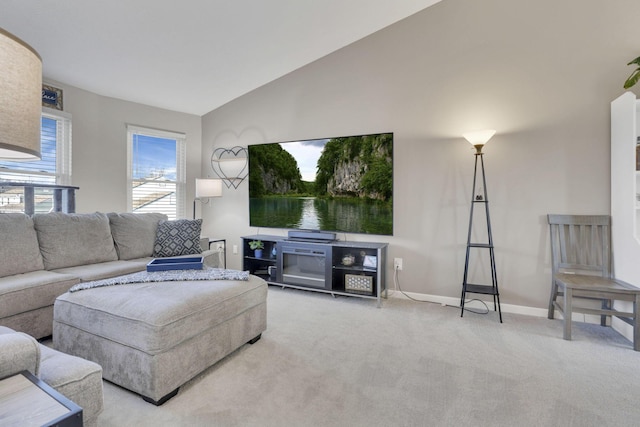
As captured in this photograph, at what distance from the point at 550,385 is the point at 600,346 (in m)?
0.86

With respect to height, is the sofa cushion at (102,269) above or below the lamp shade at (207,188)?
below

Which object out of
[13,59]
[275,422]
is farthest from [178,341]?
[13,59]

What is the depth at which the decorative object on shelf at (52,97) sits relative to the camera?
122 inches

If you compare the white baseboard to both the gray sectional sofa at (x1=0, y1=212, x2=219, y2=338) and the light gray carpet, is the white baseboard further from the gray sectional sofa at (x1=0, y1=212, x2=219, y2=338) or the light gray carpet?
the gray sectional sofa at (x1=0, y1=212, x2=219, y2=338)

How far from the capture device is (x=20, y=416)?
2.28ft

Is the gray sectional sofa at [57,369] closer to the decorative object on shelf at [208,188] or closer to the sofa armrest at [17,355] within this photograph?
the sofa armrest at [17,355]

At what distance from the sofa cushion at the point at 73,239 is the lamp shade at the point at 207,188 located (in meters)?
1.10

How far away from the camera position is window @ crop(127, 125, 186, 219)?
399cm

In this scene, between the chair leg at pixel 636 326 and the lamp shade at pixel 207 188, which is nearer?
the chair leg at pixel 636 326

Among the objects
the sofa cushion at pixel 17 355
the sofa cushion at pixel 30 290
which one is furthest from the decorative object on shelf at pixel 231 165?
the sofa cushion at pixel 17 355

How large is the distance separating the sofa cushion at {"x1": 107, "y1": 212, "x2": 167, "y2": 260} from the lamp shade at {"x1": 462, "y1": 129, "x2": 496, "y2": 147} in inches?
129

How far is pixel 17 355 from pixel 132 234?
2.54m

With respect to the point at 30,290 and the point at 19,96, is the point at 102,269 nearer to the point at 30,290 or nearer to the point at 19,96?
the point at 30,290

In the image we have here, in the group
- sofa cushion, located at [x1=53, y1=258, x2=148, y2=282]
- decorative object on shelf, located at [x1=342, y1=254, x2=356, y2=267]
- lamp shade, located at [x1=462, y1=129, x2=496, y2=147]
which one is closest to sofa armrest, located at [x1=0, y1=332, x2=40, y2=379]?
sofa cushion, located at [x1=53, y1=258, x2=148, y2=282]
